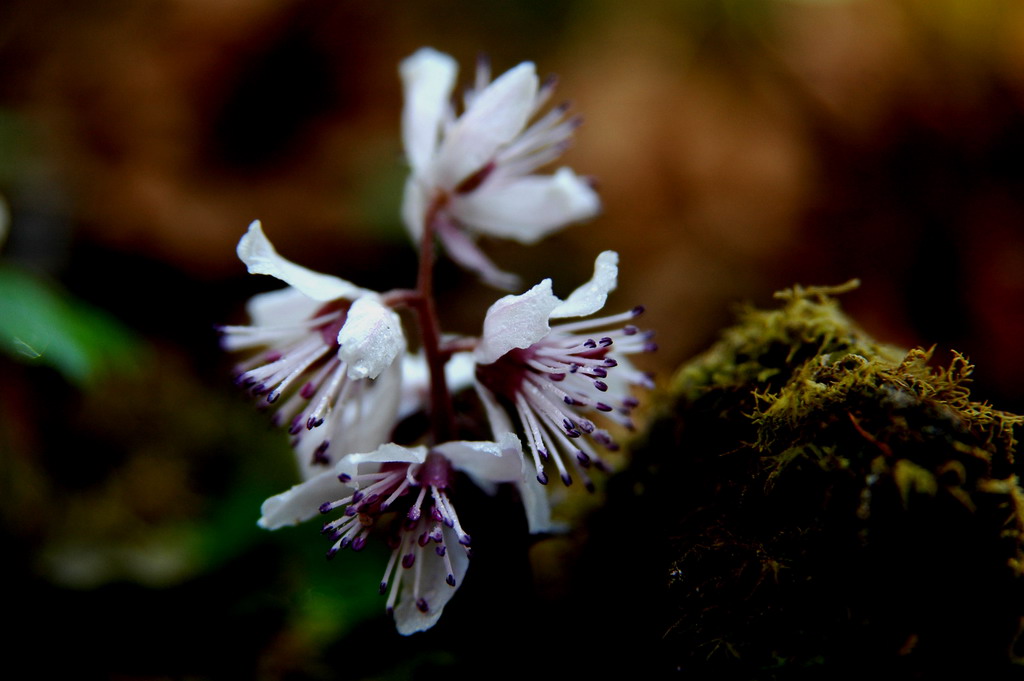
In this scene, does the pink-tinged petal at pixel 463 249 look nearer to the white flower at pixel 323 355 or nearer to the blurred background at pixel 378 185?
the white flower at pixel 323 355

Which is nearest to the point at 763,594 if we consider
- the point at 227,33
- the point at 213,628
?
the point at 213,628

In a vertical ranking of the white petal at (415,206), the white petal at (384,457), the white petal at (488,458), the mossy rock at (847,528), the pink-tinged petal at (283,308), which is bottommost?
the mossy rock at (847,528)

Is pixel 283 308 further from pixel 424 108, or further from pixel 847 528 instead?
pixel 847 528

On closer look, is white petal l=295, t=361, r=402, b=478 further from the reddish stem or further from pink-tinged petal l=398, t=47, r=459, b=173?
pink-tinged petal l=398, t=47, r=459, b=173

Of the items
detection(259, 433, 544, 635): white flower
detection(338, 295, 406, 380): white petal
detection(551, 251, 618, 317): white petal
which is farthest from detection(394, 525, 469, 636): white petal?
detection(551, 251, 618, 317): white petal

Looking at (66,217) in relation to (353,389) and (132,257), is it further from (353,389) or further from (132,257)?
(353,389)

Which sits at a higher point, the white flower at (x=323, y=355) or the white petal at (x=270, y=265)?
the white petal at (x=270, y=265)

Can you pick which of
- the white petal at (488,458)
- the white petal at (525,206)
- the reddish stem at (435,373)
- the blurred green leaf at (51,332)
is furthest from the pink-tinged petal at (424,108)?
the blurred green leaf at (51,332)

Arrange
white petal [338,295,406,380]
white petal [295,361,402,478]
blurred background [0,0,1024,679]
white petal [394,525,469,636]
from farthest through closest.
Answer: blurred background [0,0,1024,679], white petal [295,361,402,478], white petal [394,525,469,636], white petal [338,295,406,380]
